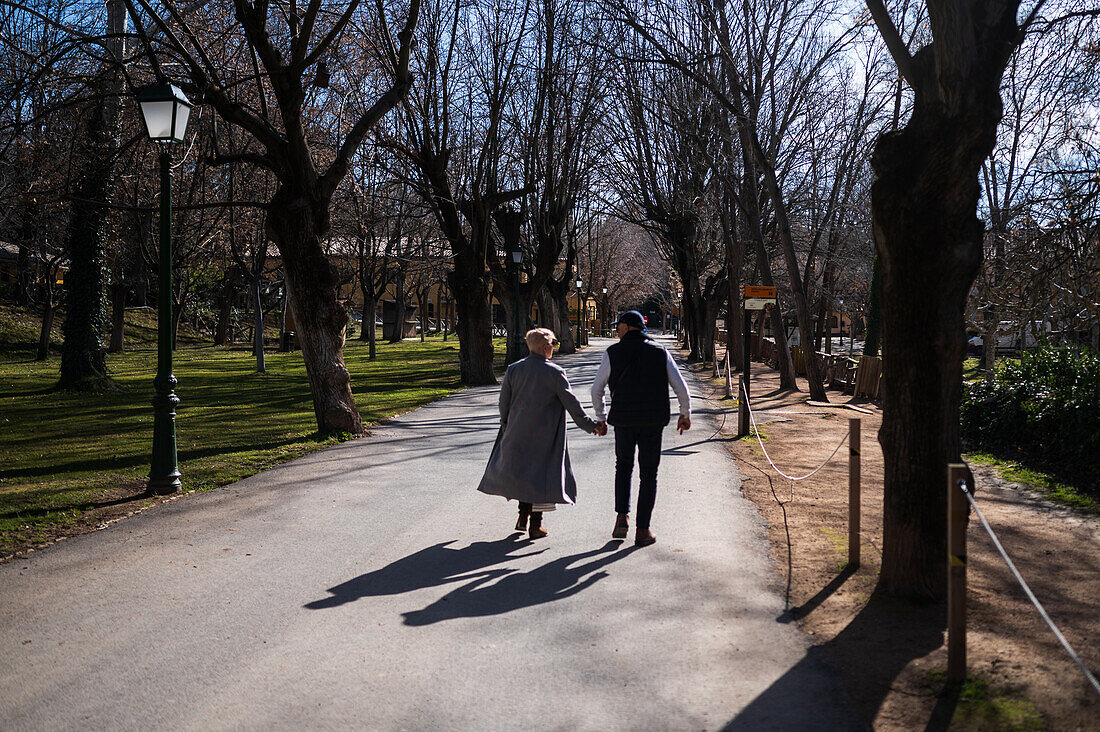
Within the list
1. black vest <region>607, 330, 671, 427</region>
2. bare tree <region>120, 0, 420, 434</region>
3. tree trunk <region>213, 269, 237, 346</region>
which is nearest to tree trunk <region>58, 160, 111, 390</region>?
bare tree <region>120, 0, 420, 434</region>

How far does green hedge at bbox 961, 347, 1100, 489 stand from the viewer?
10.1 metres

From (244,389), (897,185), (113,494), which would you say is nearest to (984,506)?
(897,185)

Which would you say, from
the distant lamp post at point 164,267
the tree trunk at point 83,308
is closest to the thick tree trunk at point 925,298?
the distant lamp post at point 164,267

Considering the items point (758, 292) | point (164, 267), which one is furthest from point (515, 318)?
point (164, 267)

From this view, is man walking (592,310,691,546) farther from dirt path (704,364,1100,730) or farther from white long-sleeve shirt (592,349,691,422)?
dirt path (704,364,1100,730)

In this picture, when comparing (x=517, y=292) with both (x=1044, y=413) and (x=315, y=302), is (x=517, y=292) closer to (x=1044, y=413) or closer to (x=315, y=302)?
(x=315, y=302)

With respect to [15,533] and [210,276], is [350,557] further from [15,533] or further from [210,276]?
[210,276]

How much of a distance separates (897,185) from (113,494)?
7.94 m

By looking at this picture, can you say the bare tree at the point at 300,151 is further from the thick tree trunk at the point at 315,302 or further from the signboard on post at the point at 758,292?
the signboard on post at the point at 758,292

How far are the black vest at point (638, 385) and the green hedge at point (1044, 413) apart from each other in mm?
5435

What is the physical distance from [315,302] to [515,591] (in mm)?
8177

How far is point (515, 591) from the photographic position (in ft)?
18.8

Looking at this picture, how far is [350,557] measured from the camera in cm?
666

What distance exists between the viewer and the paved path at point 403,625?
398 cm
